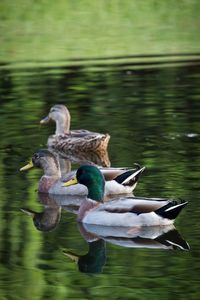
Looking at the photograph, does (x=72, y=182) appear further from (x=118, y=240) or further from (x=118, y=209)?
(x=118, y=240)

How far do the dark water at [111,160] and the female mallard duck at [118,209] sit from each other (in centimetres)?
20

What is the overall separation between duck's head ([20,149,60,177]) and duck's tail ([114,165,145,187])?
45.9 inches

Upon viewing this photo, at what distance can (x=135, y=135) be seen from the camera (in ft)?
54.1

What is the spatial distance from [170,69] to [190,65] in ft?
2.82

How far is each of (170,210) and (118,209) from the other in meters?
0.58

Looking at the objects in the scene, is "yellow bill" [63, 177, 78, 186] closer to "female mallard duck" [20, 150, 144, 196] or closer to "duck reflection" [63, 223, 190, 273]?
"female mallard duck" [20, 150, 144, 196]

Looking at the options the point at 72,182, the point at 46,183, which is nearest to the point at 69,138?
the point at 46,183

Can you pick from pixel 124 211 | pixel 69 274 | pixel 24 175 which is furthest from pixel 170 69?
pixel 69 274

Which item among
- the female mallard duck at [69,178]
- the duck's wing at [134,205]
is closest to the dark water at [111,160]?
the female mallard duck at [69,178]

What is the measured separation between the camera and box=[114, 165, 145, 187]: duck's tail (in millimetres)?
12859

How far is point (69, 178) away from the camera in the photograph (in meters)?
13.3

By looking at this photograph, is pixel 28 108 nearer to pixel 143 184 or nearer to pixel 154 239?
pixel 143 184

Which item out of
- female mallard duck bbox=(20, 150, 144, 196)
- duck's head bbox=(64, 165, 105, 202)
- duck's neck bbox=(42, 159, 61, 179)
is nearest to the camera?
duck's head bbox=(64, 165, 105, 202)

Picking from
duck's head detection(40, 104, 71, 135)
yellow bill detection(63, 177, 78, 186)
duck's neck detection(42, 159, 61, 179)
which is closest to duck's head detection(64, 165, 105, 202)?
yellow bill detection(63, 177, 78, 186)
